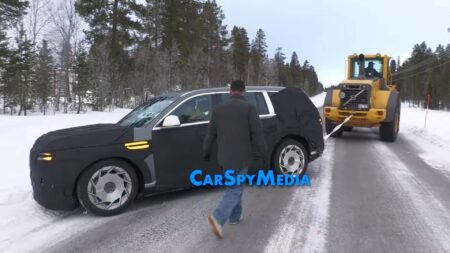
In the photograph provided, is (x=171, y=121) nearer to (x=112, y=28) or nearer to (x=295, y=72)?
(x=112, y=28)

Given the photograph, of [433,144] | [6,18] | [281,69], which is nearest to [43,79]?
[6,18]

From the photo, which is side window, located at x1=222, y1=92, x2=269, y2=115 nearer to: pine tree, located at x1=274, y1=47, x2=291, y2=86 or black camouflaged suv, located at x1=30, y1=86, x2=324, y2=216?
black camouflaged suv, located at x1=30, y1=86, x2=324, y2=216

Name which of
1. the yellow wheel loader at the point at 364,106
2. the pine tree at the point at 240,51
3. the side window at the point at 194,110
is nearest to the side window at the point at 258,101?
the side window at the point at 194,110

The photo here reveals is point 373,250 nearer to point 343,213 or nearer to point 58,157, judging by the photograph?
point 343,213

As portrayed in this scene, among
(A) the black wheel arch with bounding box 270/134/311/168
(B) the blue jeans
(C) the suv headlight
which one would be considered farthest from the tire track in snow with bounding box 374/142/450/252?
(C) the suv headlight

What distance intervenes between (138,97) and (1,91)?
1326 cm

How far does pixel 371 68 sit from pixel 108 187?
11.8 meters

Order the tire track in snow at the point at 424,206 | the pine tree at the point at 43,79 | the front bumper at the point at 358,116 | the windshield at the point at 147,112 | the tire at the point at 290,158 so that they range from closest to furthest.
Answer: the tire track in snow at the point at 424,206 < the windshield at the point at 147,112 < the tire at the point at 290,158 < the front bumper at the point at 358,116 < the pine tree at the point at 43,79

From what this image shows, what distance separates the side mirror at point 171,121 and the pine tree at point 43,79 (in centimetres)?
2523

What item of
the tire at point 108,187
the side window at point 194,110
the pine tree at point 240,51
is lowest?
the tire at point 108,187

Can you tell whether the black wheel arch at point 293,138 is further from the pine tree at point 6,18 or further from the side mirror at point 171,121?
the pine tree at point 6,18

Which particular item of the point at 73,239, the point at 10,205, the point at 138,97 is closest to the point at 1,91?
the point at 138,97

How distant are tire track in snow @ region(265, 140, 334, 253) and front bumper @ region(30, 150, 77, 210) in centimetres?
267

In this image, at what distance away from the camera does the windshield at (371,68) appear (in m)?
14.4
